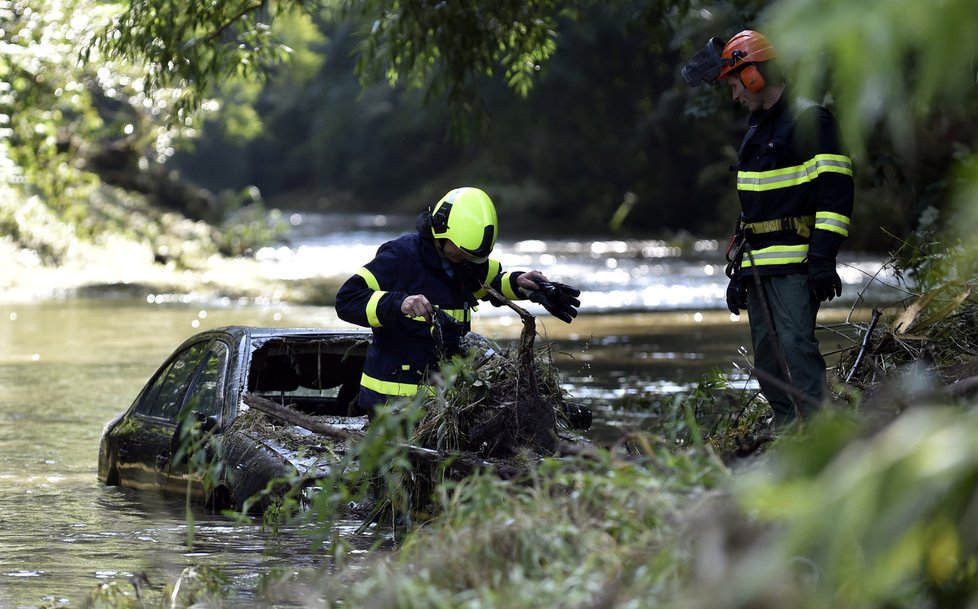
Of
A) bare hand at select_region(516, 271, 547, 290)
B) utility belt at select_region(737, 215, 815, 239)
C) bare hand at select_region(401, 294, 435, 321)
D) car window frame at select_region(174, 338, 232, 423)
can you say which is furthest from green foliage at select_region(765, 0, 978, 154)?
car window frame at select_region(174, 338, 232, 423)

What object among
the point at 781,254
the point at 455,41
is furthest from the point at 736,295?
the point at 455,41

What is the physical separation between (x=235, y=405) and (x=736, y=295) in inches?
111

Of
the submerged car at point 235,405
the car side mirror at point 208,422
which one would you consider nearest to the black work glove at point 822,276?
the submerged car at point 235,405

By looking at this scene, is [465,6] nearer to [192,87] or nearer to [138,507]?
[192,87]

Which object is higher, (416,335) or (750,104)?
(750,104)

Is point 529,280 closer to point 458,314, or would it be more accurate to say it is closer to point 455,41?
point 458,314

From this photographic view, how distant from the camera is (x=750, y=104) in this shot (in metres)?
6.94

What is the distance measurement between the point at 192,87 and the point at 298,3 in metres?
1.00

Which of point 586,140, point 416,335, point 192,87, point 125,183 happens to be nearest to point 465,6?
point 192,87

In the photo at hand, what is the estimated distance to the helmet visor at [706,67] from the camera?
23.2 feet

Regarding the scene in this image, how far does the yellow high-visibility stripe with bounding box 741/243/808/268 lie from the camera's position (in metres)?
6.78

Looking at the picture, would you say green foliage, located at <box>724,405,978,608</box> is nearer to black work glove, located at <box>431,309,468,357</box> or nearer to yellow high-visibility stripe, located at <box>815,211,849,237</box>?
yellow high-visibility stripe, located at <box>815,211,849,237</box>

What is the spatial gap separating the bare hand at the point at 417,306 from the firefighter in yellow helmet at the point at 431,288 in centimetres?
24

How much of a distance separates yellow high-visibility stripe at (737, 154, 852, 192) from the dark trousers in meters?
0.43
